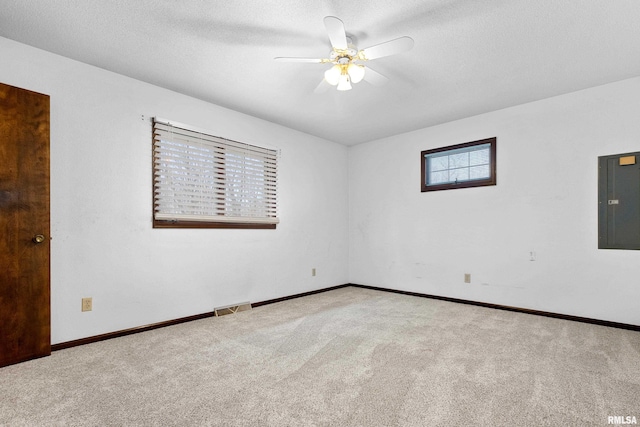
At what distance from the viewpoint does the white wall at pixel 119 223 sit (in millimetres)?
2631

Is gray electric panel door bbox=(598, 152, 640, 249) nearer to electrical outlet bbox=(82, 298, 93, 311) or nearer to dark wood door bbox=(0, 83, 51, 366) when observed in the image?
electrical outlet bbox=(82, 298, 93, 311)

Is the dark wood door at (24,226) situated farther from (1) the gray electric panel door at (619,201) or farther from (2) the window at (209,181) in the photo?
(1) the gray electric panel door at (619,201)

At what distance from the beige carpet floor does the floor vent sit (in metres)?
0.30

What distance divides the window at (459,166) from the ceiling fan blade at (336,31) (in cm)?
269

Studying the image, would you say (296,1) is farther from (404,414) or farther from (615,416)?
(615,416)

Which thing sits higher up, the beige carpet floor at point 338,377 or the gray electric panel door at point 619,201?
the gray electric panel door at point 619,201

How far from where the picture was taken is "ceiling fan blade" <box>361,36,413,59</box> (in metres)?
2.06

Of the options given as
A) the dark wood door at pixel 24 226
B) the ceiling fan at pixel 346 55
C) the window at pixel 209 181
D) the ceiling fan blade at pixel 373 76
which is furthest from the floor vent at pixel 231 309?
the ceiling fan blade at pixel 373 76

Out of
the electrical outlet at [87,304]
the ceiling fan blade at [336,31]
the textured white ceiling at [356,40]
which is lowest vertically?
the electrical outlet at [87,304]

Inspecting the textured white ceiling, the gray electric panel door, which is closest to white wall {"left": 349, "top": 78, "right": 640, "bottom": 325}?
the gray electric panel door

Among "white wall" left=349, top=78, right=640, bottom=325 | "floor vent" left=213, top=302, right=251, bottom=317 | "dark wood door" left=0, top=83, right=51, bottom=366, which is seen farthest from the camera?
"floor vent" left=213, top=302, right=251, bottom=317

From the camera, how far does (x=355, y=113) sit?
13.1 ft

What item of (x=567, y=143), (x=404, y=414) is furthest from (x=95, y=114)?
(x=567, y=143)

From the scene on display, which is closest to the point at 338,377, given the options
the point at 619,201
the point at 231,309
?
the point at 231,309
